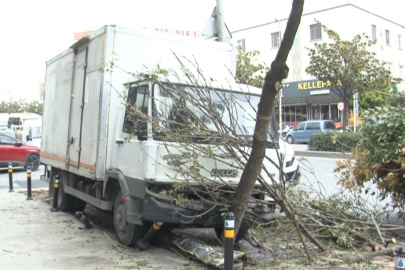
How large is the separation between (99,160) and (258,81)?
13.6 meters

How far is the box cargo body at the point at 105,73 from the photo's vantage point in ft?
22.1

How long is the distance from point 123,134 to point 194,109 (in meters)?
1.27

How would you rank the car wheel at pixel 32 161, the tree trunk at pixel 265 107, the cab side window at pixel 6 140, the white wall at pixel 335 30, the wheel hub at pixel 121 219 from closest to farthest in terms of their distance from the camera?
the tree trunk at pixel 265 107
the wheel hub at pixel 121 219
the cab side window at pixel 6 140
the car wheel at pixel 32 161
the white wall at pixel 335 30

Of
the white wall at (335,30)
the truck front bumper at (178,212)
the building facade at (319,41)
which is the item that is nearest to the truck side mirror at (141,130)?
the truck front bumper at (178,212)

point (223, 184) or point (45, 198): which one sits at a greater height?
point (223, 184)

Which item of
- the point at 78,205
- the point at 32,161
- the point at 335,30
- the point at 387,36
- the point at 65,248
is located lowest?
the point at 65,248

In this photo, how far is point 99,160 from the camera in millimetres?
6727

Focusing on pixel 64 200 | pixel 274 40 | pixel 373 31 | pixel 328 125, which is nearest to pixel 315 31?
pixel 274 40

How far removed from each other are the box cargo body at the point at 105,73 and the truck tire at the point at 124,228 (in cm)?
60

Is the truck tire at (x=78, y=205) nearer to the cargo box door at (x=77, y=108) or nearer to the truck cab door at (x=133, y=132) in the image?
the cargo box door at (x=77, y=108)

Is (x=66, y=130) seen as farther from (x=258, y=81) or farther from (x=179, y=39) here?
(x=258, y=81)

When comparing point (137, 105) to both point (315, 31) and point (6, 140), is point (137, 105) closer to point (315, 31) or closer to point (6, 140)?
point (6, 140)

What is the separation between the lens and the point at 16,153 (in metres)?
17.7

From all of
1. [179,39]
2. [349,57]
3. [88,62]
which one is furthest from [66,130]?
[349,57]
